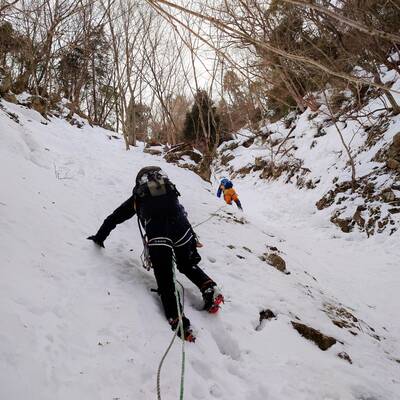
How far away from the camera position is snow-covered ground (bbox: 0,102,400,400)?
7.53 ft

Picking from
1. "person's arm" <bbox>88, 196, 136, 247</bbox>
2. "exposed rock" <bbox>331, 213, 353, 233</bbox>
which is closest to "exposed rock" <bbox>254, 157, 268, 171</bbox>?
"exposed rock" <bbox>331, 213, 353, 233</bbox>

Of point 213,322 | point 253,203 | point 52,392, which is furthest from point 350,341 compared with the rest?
point 253,203

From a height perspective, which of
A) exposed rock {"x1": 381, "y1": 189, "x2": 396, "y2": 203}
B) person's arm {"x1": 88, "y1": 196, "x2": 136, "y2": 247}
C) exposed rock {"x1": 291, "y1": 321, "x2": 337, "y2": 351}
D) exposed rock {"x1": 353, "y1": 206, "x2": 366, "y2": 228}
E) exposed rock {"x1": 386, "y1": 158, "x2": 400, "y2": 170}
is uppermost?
exposed rock {"x1": 386, "y1": 158, "x2": 400, "y2": 170}

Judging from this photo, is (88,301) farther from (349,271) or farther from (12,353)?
(349,271)

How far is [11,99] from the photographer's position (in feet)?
33.2

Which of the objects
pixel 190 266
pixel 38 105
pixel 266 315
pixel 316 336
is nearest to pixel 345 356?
pixel 316 336

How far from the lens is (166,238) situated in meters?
3.32

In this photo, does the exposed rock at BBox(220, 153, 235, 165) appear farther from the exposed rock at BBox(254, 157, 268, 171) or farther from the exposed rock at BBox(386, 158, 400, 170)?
the exposed rock at BBox(386, 158, 400, 170)

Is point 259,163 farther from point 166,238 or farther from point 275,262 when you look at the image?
point 166,238

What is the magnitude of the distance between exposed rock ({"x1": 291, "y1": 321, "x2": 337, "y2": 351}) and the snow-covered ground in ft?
0.22

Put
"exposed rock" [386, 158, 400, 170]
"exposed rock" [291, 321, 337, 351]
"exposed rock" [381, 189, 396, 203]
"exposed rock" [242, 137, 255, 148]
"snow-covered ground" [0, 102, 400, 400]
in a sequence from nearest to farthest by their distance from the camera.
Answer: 1. "snow-covered ground" [0, 102, 400, 400]
2. "exposed rock" [291, 321, 337, 351]
3. "exposed rock" [381, 189, 396, 203]
4. "exposed rock" [386, 158, 400, 170]
5. "exposed rock" [242, 137, 255, 148]

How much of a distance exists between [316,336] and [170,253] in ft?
5.76

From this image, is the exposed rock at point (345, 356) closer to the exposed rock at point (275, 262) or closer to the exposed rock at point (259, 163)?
the exposed rock at point (275, 262)

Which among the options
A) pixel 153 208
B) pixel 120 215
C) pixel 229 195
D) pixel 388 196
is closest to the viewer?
pixel 153 208
